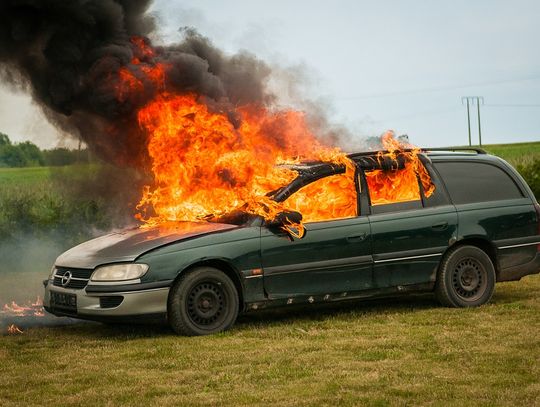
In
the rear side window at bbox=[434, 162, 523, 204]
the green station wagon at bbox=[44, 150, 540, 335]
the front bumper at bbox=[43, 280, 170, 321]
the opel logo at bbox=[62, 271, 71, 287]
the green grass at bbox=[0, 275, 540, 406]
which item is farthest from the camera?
the rear side window at bbox=[434, 162, 523, 204]

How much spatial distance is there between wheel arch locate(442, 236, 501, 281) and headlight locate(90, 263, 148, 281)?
3583 mm

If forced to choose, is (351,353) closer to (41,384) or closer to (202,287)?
(202,287)

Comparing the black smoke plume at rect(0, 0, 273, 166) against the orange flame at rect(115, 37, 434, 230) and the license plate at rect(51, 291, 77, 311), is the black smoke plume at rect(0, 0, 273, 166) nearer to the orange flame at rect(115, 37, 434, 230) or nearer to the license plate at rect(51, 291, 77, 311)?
the orange flame at rect(115, 37, 434, 230)

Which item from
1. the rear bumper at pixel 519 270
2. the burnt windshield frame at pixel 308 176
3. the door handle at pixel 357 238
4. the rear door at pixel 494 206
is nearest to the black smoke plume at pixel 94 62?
the burnt windshield frame at pixel 308 176

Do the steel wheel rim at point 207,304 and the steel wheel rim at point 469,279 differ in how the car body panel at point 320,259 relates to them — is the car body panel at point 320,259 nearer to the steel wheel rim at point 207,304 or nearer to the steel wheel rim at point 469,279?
the steel wheel rim at point 207,304

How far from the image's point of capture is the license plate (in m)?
10.0

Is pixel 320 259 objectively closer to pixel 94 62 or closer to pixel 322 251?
pixel 322 251

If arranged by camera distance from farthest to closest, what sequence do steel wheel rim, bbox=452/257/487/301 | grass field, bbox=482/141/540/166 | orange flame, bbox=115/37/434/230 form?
grass field, bbox=482/141/540/166 → steel wheel rim, bbox=452/257/487/301 → orange flame, bbox=115/37/434/230

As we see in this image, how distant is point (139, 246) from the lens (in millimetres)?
9984

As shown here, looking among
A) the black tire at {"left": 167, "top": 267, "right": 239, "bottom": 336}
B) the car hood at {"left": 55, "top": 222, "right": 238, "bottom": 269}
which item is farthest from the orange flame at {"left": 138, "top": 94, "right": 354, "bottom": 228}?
the black tire at {"left": 167, "top": 267, "right": 239, "bottom": 336}

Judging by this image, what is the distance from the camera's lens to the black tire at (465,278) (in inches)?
446

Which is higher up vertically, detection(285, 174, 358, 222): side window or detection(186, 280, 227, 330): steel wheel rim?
detection(285, 174, 358, 222): side window

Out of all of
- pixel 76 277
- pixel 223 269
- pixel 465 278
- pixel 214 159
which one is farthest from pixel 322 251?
pixel 76 277

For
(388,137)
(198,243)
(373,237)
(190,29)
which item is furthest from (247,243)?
(190,29)
